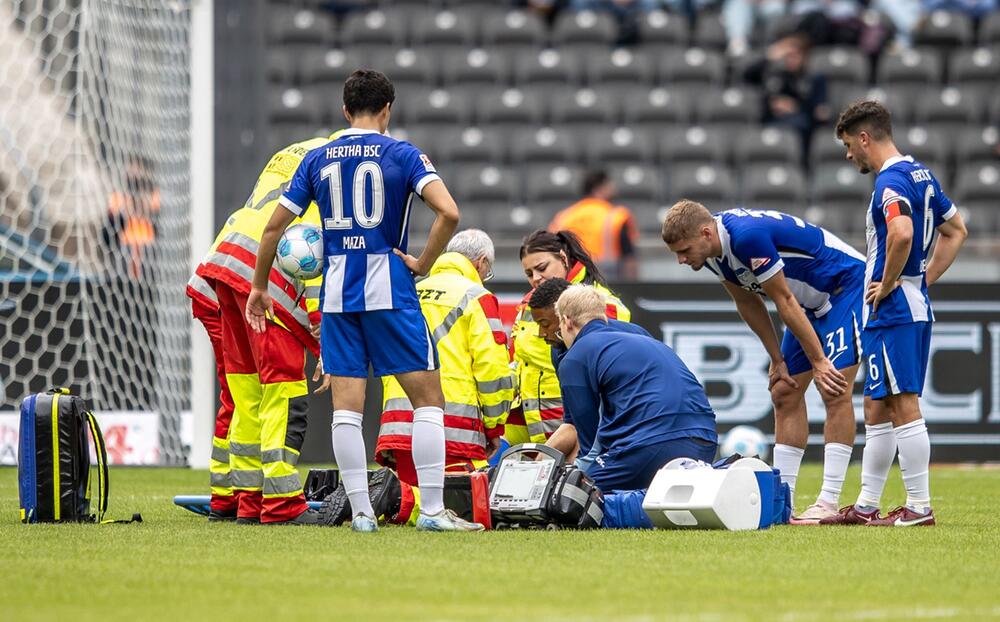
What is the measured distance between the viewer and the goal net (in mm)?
11898

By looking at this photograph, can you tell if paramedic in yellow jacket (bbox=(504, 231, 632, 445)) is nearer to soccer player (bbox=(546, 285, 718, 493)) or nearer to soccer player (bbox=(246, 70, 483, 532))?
soccer player (bbox=(546, 285, 718, 493))

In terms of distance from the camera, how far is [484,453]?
26.2 ft

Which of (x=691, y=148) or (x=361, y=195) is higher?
(x=691, y=148)

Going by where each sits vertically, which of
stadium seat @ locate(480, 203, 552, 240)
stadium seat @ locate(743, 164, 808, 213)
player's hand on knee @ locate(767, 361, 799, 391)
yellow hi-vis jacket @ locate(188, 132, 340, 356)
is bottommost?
player's hand on knee @ locate(767, 361, 799, 391)

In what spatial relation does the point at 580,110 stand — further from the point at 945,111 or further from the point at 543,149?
the point at 945,111

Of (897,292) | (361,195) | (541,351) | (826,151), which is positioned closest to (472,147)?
(826,151)

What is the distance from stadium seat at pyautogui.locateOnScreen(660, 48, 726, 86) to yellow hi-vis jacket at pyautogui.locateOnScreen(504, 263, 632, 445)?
1010cm

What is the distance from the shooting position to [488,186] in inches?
653

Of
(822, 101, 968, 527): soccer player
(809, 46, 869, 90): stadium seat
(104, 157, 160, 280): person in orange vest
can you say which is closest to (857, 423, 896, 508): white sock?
(822, 101, 968, 527): soccer player

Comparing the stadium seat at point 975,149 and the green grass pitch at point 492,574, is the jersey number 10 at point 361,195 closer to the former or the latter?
A: the green grass pitch at point 492,574

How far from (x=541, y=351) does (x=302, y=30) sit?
11002 mm

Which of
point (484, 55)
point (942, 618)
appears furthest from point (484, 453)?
point (484, 55)

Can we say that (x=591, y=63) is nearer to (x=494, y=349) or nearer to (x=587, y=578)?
(x=494, y=349)

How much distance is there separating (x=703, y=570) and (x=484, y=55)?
13.7 meters
